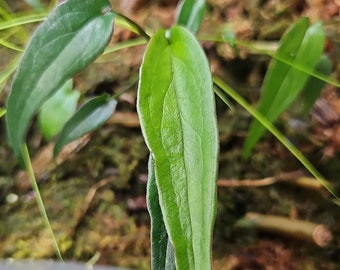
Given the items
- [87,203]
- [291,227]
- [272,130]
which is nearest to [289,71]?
[272,130]

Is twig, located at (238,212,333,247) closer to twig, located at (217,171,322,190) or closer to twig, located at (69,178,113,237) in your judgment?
twig, located at (217,171,322,190)

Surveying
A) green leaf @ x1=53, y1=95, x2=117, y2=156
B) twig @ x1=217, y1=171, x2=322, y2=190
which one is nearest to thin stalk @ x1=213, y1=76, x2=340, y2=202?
twig @ x1=217, y1=171, x2=322, y2=190

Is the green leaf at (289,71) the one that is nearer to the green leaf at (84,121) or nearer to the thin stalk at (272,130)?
the thin stalk at (272,130)

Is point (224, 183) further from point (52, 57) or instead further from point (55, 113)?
point (52, 57)

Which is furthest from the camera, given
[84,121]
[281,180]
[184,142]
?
[281,180]

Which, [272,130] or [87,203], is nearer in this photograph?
[272,130]

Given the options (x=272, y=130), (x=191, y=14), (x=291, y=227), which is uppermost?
(x=191, y=14)

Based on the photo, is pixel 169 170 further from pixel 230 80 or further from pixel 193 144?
pixel 230 80
